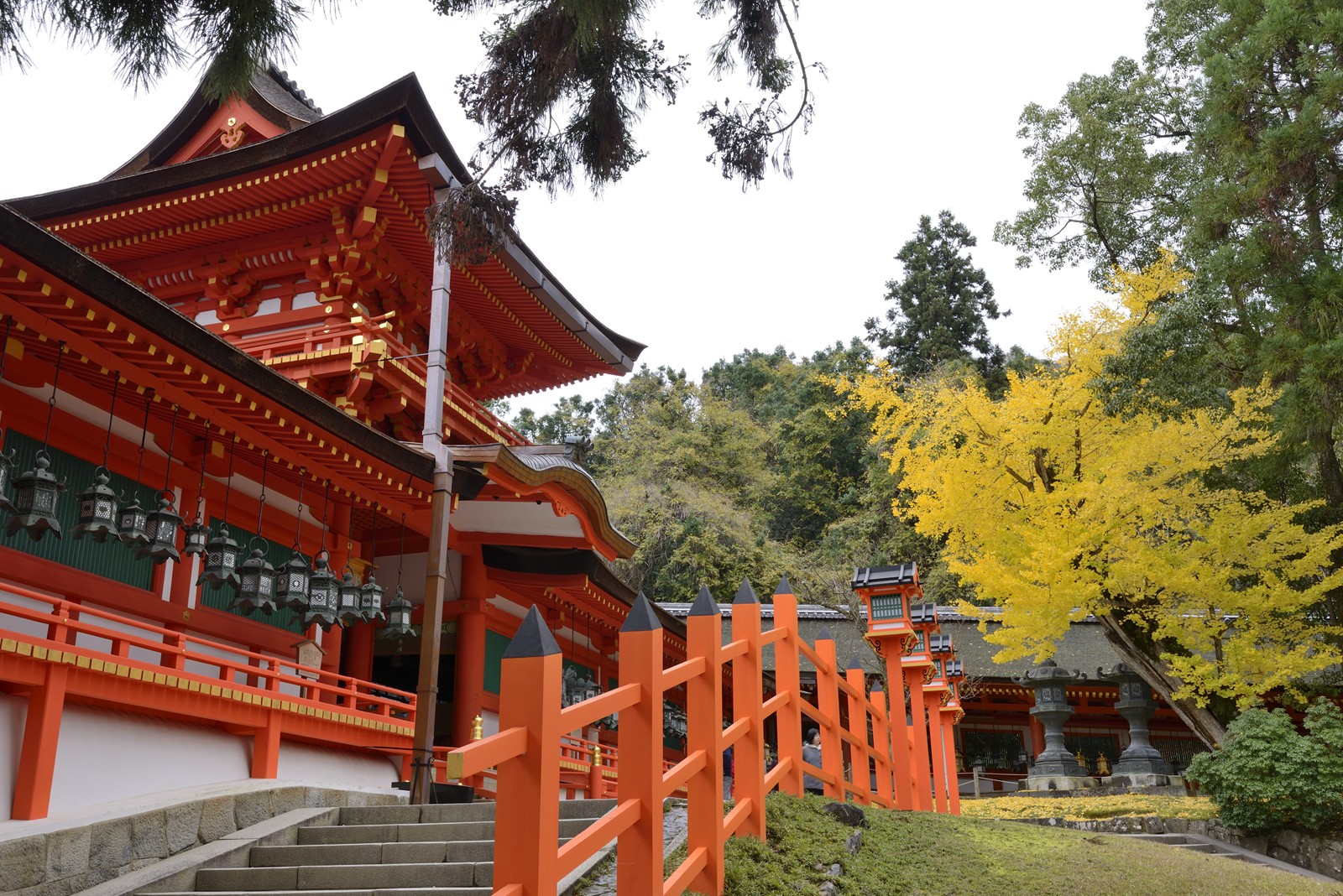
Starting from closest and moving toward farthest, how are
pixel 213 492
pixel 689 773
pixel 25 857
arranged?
pixel 689 773, pixel 25 857, pixel 213 492

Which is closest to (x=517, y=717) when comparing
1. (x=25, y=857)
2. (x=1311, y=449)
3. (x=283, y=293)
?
(x=25, y=857)

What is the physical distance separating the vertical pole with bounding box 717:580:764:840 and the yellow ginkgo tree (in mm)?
10008

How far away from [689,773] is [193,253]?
11.0m

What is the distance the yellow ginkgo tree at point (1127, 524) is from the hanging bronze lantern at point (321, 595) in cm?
1004

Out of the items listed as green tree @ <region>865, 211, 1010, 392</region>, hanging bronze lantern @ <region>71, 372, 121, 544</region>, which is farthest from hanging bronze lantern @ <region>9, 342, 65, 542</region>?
green tree @ <region>865, 211, 1010, 392</region>

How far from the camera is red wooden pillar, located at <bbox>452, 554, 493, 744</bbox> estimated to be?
1284 centimetres

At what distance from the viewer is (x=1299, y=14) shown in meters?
15.0

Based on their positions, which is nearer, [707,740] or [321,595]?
[707,740]

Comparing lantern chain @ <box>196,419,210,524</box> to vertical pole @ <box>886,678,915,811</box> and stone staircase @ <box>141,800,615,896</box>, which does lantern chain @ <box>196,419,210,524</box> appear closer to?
stone staircase @ <box>141,800,615,896</box>

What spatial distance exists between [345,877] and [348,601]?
11.3 ft

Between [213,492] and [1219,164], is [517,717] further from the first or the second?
[1219,164]

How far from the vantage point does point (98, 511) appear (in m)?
7.35

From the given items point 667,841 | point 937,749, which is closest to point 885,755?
point 937,749

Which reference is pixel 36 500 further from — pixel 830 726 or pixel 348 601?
pixel 830 726
